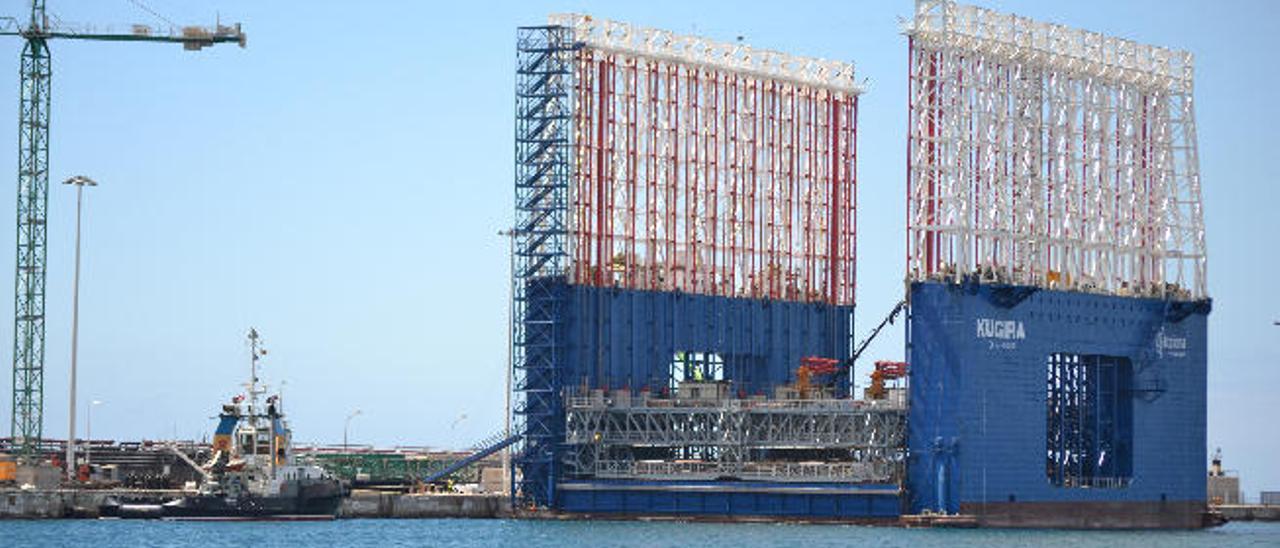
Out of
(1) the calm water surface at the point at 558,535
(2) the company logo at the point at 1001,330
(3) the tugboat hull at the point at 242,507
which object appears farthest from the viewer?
(3) the tugboat hull at the point at 242,507

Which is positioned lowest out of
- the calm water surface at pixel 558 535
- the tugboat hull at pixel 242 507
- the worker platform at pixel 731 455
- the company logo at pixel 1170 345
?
the calm water surface at pixel 558 535

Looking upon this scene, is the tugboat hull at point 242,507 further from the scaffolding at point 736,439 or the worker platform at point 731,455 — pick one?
the scaffolding at point 736,439

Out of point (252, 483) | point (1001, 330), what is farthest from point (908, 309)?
point (252, 483)

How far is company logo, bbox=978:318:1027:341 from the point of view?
474ft

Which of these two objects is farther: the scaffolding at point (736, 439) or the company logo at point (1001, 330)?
the scaffolding at point (736, 439)

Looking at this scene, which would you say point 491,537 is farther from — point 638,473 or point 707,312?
point 707,312

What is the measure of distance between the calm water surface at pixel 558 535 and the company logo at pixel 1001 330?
31.0 ft

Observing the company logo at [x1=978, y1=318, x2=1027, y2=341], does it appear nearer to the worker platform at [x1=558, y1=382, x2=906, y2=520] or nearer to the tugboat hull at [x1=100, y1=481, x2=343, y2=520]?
the worker platform at [x1=558, y1=382, x2=906, y2=520]

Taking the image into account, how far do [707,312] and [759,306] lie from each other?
3.94m

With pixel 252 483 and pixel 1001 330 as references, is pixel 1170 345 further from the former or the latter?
pixel 252 483

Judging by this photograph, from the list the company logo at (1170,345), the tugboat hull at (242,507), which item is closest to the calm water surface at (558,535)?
the tugboat hull at (242,507)

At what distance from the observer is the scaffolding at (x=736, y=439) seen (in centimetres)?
14688

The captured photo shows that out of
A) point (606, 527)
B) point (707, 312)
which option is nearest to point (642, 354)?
point (707, 312)

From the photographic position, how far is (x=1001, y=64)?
148 meters
